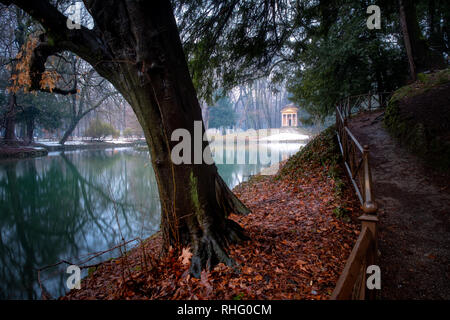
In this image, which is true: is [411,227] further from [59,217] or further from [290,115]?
[290,115]

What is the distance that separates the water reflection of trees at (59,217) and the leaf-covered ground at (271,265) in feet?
2.37

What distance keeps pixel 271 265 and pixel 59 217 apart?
10312mm

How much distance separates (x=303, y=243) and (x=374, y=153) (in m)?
4.82

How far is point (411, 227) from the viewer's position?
3801 mm

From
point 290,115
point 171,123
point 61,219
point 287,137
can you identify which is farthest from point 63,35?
point 290,115

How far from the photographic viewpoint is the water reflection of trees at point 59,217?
6140 millimetres

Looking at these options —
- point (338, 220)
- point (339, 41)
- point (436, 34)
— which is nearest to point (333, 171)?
point (338, 220)

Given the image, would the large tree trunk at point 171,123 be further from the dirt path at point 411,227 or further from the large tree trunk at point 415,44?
the large tree trunk at point 415,44

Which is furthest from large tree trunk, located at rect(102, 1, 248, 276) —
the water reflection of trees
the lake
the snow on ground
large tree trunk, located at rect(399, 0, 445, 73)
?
the snow on ground

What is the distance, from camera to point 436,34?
41.0 feet

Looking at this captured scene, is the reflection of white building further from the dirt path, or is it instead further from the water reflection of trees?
the dirt path

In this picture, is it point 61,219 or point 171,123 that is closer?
point 171,123

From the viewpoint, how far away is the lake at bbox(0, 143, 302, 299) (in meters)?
5.94

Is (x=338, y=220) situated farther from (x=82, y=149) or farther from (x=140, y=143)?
(x=140, y=143)
